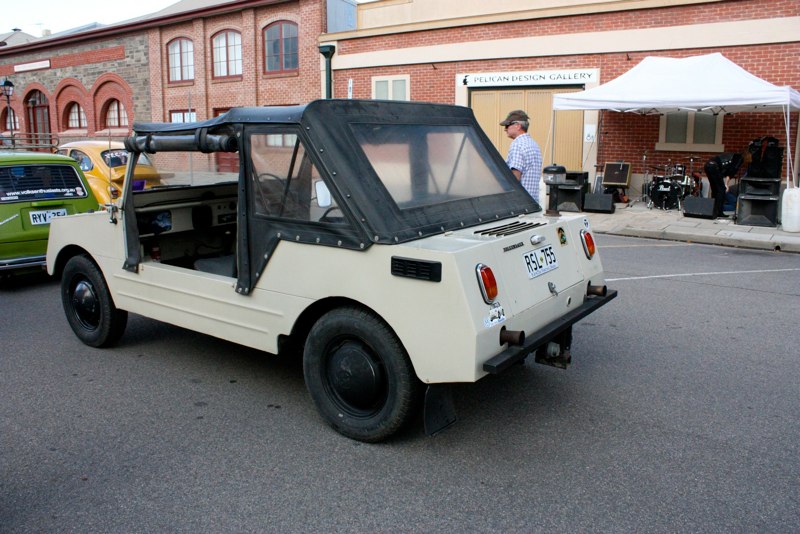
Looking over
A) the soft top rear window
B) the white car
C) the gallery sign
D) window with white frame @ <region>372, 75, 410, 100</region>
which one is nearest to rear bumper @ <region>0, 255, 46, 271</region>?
the soft top rear window

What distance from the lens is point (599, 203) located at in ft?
50.3

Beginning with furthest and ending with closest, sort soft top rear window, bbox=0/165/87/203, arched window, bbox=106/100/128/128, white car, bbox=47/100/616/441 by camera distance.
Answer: arched window, bbox=106/100/128/128, soft top rear window, bbox=0/165/87/203, white car, bbox=47/100/616/441

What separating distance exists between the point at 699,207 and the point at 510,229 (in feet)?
37.3

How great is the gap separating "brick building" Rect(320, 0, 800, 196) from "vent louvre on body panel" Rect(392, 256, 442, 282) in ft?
39.7

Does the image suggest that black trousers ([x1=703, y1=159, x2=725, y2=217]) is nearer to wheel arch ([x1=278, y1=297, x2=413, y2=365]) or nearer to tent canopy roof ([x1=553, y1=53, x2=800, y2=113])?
tent canopy roof ([x1=553, y1=53, x2=800, y2=113])

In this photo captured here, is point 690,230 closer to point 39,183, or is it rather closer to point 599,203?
point 599,203

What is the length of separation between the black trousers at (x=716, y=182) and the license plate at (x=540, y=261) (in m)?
11.2

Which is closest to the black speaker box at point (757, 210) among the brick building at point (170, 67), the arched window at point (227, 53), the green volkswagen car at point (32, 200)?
the green volkswagen car at point (32, 200)

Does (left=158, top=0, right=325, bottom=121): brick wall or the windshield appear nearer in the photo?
the windshield

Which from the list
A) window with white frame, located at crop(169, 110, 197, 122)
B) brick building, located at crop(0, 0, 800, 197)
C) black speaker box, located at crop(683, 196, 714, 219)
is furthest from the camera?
window with white frame, located at crop(169, 110, 197, 122)

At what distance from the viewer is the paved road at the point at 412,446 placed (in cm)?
322

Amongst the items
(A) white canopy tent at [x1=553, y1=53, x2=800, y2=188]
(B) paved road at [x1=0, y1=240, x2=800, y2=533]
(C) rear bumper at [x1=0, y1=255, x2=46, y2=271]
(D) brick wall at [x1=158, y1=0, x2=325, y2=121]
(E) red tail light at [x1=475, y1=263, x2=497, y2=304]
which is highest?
(D) brick wall at [x1=158, y1=0, x2=325, y2=121]

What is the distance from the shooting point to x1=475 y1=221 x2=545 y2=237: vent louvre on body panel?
4078 millimetres

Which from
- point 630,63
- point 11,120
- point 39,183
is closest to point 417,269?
point 39,183
